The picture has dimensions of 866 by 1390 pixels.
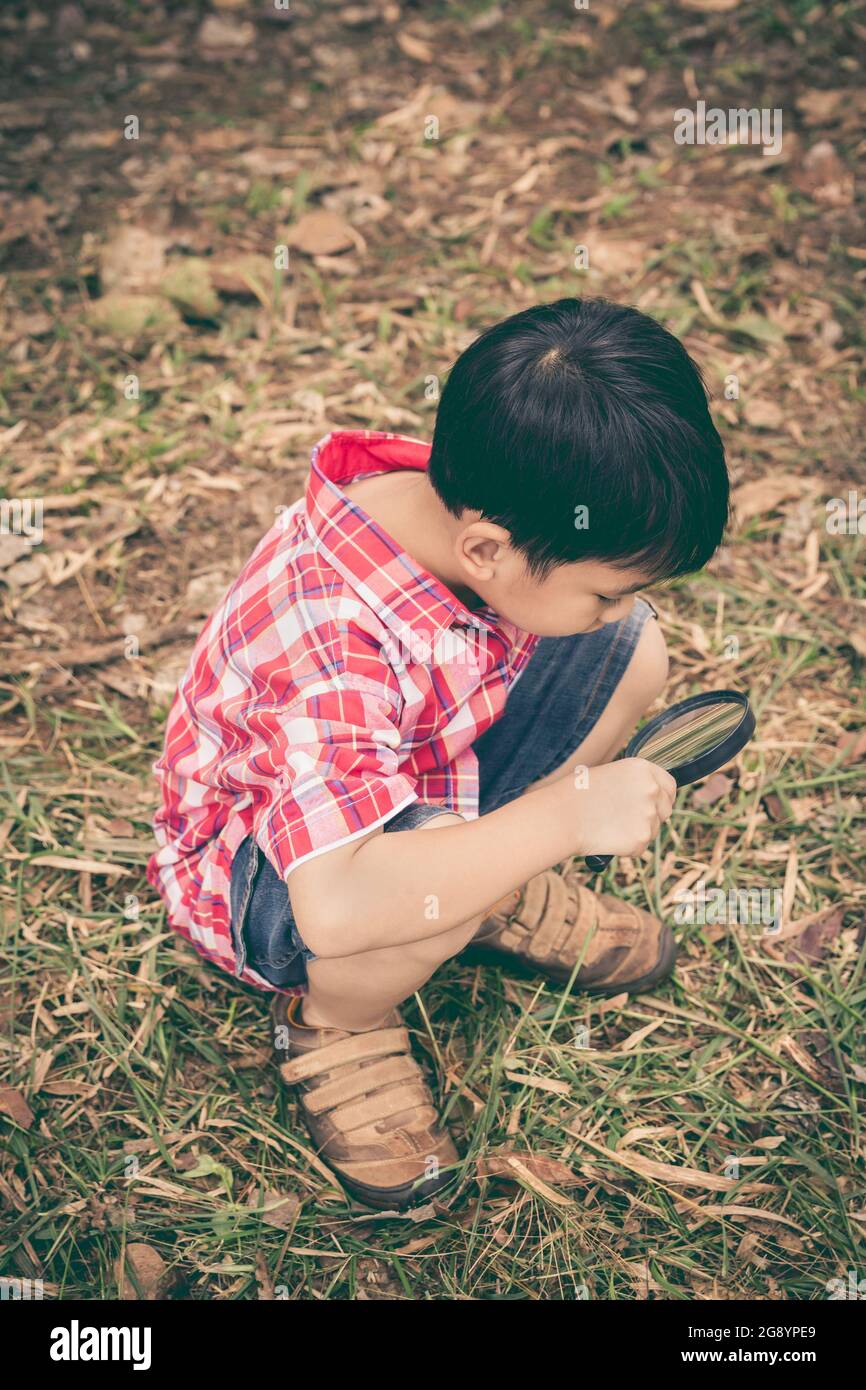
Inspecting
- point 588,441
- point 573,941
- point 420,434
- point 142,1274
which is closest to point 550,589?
point 588,441

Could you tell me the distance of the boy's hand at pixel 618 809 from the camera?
166 cm

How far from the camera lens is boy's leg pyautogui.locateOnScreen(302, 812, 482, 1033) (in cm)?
171

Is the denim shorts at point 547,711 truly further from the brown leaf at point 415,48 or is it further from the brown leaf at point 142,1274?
the brown leaf at point 415,48

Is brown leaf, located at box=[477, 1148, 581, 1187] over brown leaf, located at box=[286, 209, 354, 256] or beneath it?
beneath

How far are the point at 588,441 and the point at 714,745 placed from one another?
0.64 metres

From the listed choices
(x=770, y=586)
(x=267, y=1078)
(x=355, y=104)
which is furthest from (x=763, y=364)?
(x=267, y=1078)

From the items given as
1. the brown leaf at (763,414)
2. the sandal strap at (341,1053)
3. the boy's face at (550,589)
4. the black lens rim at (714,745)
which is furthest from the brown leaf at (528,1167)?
the brown leaf at (763,414)

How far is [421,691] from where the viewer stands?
1665mm

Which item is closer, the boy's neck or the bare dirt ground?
the boy's neck

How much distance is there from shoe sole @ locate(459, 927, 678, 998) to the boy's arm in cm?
54

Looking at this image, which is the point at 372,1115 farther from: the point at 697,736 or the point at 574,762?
the point at 697,736

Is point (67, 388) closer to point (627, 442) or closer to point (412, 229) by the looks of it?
point (412, 229)

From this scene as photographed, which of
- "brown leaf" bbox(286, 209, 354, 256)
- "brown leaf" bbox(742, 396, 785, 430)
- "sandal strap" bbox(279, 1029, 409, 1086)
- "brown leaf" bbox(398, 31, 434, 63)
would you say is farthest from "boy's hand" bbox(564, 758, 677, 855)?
"brown leaf" bbox(398, 31, 434, 63)

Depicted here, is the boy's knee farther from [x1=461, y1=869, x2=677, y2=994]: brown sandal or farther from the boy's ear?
the boy's ear
